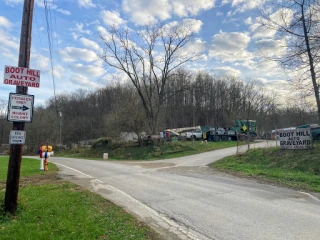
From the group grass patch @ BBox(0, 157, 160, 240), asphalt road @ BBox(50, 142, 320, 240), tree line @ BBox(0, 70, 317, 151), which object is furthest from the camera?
tree line @ BBox(0, 70, 317, 151)

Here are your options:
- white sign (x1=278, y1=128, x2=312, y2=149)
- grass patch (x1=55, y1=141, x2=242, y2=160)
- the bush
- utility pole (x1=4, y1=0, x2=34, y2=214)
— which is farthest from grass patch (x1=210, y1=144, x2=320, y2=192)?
the bush

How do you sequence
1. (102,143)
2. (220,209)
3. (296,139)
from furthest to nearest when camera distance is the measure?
(102,143)
(296,139)
(220,209)

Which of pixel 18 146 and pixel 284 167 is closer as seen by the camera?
pixel 18 146

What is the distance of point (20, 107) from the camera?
6332mm

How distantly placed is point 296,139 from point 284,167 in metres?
3.12

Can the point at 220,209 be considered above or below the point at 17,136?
below

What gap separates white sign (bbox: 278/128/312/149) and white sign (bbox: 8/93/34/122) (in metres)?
16.5

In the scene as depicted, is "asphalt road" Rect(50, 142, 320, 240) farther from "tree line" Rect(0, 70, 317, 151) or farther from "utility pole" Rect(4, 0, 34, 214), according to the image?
"tree line" Rect(0, 70, 317, 151)

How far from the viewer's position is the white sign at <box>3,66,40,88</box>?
6246mm

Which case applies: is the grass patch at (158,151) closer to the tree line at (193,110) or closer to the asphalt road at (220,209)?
the asphalt road at (220,209)

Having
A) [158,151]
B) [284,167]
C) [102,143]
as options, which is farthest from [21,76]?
[102,143]

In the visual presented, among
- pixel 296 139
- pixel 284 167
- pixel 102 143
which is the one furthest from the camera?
pixel 102 143

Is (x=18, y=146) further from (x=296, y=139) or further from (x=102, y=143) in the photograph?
(x=102, y=143)

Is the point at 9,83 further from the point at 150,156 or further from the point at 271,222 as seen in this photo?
the point at 150,156
